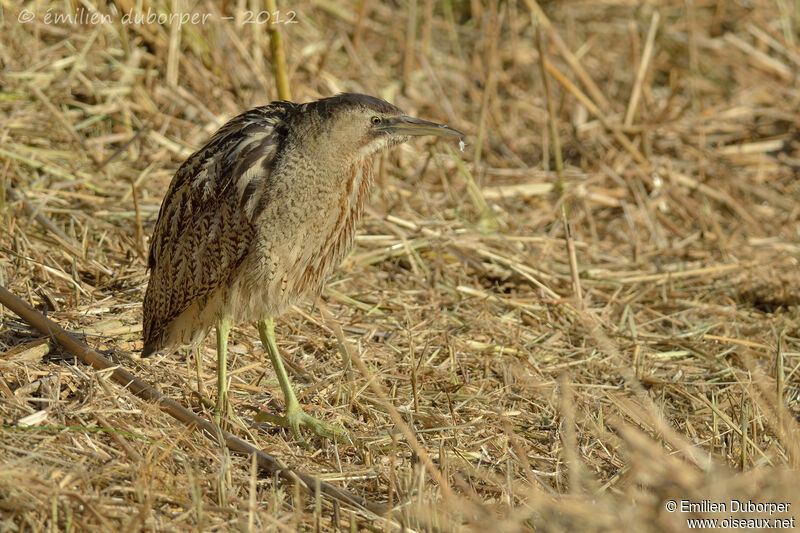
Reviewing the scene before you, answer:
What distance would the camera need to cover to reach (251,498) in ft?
9.30

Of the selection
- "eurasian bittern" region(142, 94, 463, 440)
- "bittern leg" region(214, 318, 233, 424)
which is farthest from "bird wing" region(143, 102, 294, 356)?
"bittern leg" region(214, 318, 233, 424)

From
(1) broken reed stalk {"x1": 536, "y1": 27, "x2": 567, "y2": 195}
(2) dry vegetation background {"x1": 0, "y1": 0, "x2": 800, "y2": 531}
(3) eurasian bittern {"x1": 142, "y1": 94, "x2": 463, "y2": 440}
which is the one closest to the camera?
(2) dry vegetation background {"x1": 0, "y1": 0, "x2": 800, "y2": 531}

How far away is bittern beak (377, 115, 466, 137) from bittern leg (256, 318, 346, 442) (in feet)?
3.08

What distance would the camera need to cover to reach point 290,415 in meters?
3.75

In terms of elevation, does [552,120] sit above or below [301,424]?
above

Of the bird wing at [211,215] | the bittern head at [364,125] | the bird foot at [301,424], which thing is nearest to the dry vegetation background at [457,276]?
the bird foot at [301,424]

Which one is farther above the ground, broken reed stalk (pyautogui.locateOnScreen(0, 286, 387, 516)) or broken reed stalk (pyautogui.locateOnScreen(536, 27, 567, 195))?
broken reed stalk (pyautogui.locateOnScreen(536, 27, 567, 195))

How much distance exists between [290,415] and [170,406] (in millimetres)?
518

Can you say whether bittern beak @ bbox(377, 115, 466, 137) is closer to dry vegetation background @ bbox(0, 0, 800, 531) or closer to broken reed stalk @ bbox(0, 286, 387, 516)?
dry vegetation background @ bbox(0, 0, 800, 531)

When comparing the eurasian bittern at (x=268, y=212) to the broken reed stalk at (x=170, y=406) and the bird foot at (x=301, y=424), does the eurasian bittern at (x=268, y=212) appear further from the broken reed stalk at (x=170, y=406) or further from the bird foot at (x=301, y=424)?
the broken reed stalk at (x=170, y=406)

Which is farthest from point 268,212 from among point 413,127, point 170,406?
point 170,406

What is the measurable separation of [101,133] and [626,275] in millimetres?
3244

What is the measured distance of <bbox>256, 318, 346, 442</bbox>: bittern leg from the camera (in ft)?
12.1

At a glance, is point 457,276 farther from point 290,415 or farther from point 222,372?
point 222,372
